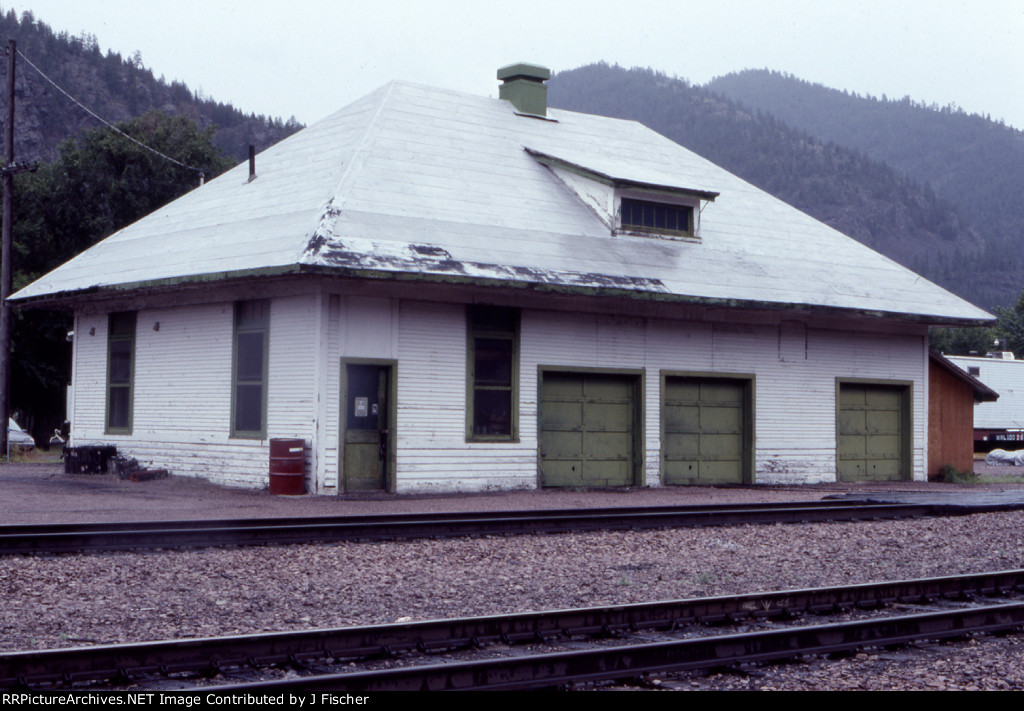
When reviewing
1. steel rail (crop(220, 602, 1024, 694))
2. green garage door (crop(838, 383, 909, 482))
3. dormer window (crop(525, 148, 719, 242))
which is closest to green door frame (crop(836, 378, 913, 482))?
green garage door (crop(838, 383, 909, 482))

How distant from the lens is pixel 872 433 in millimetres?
26078

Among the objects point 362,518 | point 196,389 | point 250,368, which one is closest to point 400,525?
point 362,518

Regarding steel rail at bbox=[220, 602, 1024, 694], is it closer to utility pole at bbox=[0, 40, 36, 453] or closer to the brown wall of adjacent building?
the brown wall of adjacent building

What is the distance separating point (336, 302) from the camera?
19.3 meters

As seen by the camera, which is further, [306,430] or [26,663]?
[306,430]

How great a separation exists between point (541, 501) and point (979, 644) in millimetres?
11289

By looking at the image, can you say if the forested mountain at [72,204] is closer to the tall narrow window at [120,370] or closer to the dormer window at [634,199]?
the tall narrow window at [120,370]

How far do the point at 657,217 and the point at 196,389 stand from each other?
10025 mm

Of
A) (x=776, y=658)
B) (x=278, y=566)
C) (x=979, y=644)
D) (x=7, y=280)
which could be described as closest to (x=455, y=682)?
(x=776, y=658)

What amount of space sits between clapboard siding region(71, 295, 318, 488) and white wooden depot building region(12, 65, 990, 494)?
0.06 metres

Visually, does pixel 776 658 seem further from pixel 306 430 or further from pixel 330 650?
pixel 306 430

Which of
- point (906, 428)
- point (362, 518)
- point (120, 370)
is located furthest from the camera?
point (906, 428)

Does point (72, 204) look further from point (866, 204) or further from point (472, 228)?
point (866, 204)

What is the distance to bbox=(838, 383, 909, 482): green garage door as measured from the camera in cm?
2564
